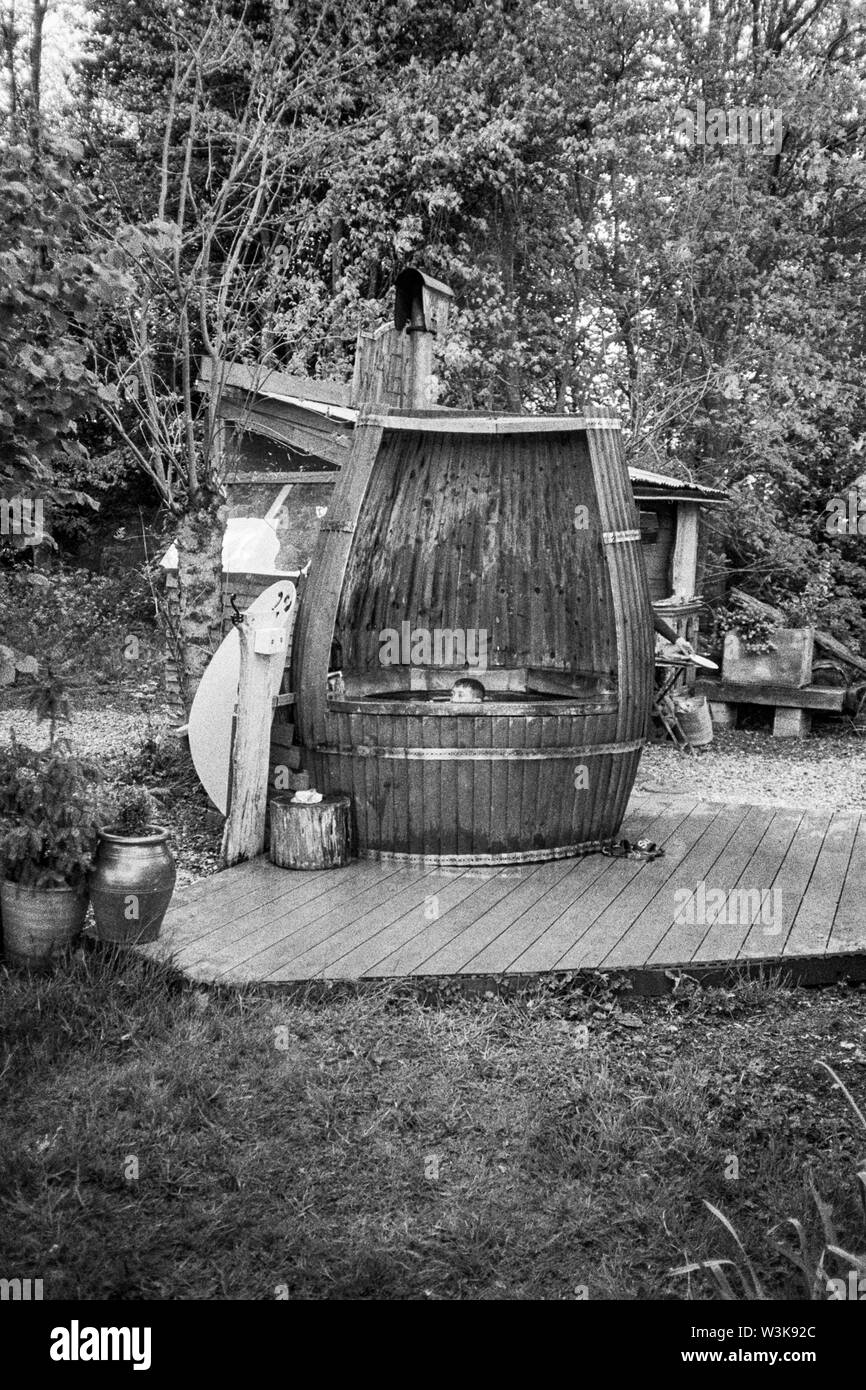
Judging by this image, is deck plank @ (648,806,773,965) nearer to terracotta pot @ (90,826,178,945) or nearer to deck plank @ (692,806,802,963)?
deck plank @ (692,806,802,963)

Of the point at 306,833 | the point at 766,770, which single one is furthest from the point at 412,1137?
the point at 766,770

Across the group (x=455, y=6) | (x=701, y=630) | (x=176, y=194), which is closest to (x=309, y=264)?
(x=176, y=194)

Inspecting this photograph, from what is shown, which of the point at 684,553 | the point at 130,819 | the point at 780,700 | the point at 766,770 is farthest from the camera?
the point at 684,553

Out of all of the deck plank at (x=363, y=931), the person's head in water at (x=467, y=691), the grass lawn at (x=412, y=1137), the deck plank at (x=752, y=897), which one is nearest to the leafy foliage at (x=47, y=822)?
the grass lawn at (x=412, y=1137)

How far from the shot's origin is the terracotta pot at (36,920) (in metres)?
4.62

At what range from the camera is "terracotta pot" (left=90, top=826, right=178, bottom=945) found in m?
4.61

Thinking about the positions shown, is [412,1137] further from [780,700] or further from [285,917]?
[780,700]

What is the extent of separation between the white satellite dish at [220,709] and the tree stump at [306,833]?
490 mm

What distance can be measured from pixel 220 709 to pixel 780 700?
6395mm

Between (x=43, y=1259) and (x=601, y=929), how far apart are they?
Answer: 2756mm

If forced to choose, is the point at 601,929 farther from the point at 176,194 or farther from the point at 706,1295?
the point at 176,194

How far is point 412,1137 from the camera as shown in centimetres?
367

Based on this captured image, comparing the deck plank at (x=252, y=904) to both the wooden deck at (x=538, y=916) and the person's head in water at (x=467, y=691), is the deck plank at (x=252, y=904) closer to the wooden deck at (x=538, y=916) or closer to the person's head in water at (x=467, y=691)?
the wooden deck at (x=538, y=916)

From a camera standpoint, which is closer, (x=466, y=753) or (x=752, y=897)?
(x=752, y=897)
